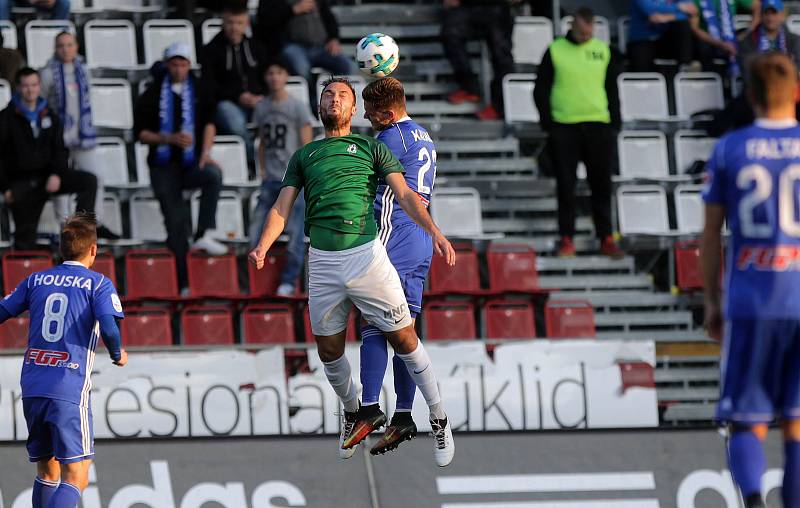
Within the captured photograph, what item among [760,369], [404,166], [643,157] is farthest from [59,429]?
[643,157]

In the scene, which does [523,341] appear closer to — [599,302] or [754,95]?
[599,302]

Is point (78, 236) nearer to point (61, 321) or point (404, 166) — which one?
point (61, 321)

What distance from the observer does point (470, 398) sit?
12.0 m

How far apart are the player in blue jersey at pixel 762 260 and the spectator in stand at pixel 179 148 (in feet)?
24.7

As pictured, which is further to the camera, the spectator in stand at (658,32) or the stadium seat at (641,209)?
the spectator in stand at (658,32)

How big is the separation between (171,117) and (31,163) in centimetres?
129

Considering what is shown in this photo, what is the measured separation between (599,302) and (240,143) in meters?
3.62

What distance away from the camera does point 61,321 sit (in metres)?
9.46

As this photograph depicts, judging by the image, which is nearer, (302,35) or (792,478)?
(792,478)

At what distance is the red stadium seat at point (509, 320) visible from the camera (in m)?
13.4

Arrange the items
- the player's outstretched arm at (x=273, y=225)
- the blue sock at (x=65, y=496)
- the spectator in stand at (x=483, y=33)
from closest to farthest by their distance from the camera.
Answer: the player's outstretched arm at (x=273, y=225), the blue sock at (x=65, y=496), the spectator in stand at (x=483, y=33)

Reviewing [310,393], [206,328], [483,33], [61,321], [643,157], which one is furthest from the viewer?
[483,33]

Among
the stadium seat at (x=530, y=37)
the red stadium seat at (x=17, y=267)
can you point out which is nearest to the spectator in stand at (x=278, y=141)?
the red stadium seat at (x=17, y=267)

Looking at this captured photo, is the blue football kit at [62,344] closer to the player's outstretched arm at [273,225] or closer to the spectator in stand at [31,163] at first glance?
the player's outstretched arm at [273,225]
